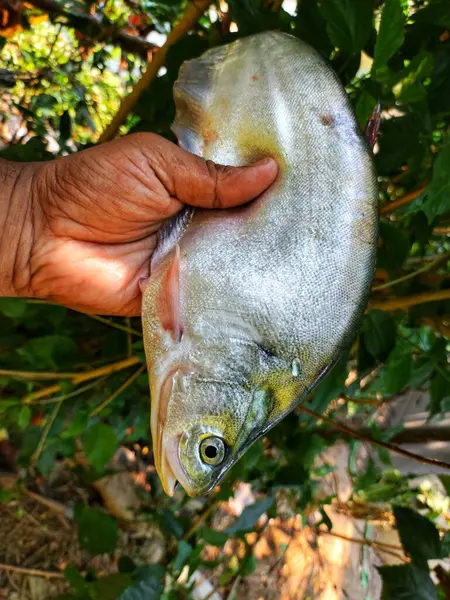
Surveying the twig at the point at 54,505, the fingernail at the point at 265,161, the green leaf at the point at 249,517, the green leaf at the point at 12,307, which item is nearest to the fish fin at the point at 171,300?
the fingernail at the point at 265,161

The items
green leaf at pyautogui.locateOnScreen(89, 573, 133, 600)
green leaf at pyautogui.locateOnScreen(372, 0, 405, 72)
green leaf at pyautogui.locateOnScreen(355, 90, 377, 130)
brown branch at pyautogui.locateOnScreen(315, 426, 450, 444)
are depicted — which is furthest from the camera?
brown branch at pyautogui.locateOnScreen(315, 426, 450, 444)

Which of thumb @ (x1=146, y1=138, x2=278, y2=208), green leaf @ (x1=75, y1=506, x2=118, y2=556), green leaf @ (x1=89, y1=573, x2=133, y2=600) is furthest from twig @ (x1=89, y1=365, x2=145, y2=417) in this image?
thumb @ (x1=146, y1=138, x2=278, y2=208)

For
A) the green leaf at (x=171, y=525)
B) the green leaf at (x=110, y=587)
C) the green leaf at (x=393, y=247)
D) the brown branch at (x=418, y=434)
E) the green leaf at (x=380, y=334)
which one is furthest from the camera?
the brown branch at (x=418, y=434)

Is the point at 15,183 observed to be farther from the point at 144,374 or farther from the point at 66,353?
the point at 144,374

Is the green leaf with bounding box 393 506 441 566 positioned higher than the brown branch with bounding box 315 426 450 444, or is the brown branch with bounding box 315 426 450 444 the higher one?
the green leaf with bounding box 393 506 441 566

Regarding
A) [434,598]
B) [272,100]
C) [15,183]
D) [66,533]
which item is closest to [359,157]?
[272,100]

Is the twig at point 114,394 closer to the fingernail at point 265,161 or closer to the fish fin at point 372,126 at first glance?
the fingernail at point 265,161

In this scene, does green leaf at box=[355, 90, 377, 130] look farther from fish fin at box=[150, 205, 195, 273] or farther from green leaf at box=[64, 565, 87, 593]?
green leaf at box=[64, 565, 87, 593]

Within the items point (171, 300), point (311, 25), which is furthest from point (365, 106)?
point (171, 300)
